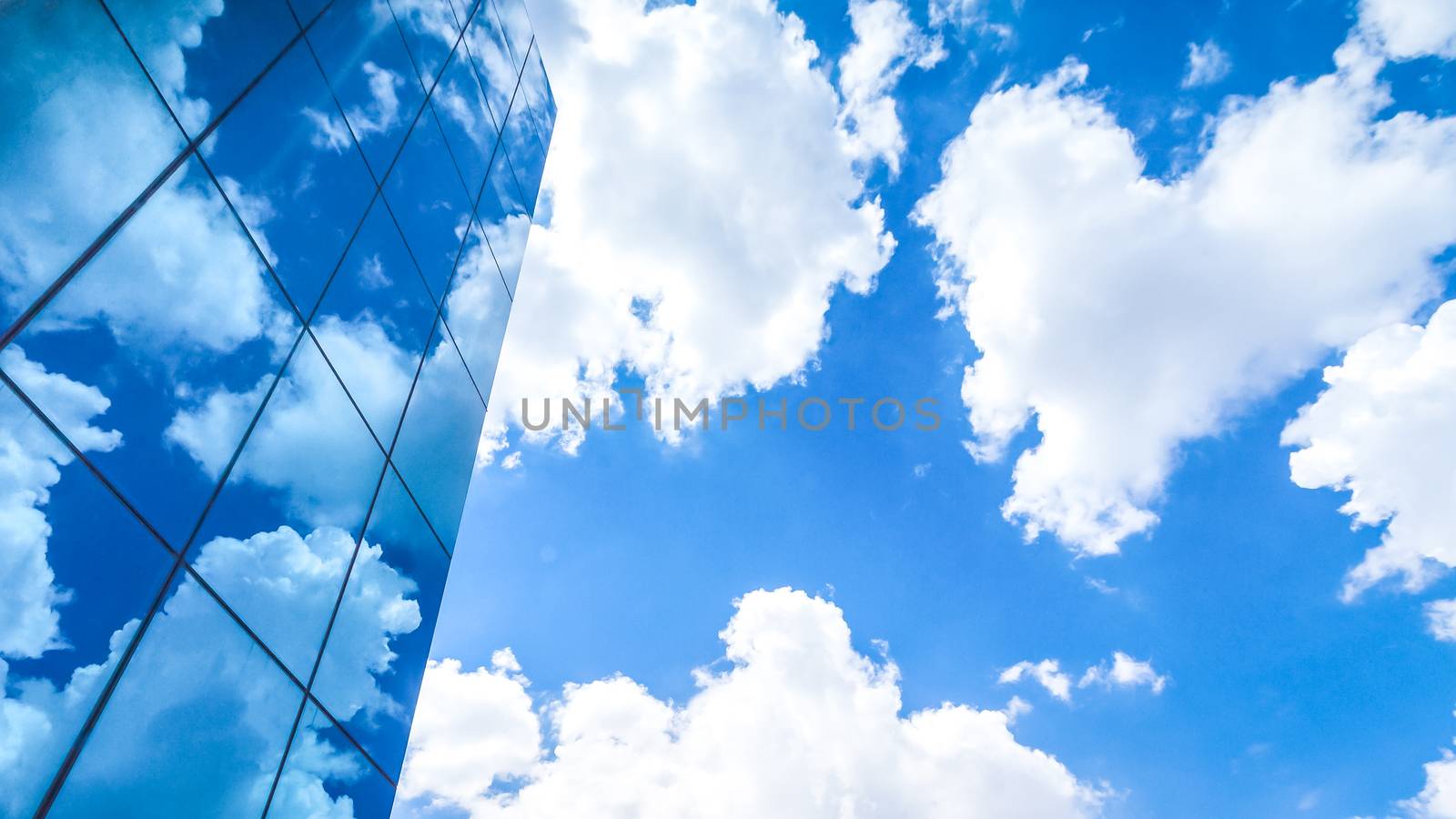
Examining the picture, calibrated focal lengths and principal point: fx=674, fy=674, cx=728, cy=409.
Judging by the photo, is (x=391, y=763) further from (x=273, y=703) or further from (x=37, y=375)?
(x=37, y=375)

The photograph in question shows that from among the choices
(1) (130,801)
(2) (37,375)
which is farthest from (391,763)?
A: (2) (37,375)

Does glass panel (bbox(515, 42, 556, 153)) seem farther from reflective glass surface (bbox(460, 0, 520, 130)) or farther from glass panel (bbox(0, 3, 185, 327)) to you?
glass panel (bbox(0, 3, 185, 327))

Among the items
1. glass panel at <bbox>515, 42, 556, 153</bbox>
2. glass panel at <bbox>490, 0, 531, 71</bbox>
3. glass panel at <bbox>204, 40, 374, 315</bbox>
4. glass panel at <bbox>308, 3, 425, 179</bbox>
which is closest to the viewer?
glass panel at <bbox>204, 40, 374, 315</bbox>

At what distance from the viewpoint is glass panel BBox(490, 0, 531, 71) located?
51.7 feet

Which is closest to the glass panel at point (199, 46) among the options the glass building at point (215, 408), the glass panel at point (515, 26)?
the glass building at point (215, 408)

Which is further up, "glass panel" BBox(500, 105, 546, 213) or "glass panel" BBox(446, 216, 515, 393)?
"glass panel" BBox(500, 105, 546, 213)

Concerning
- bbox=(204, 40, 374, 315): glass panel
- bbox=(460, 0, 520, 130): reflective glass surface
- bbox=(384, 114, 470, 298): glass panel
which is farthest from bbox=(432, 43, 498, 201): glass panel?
bbox=(204, 40, 374, 315): glass panel

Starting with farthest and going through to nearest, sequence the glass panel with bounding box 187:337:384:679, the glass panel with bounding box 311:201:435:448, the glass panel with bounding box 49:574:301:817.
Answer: the glass panel with bounding box 311:201:435:448 < the glass panel with bounding box 187:337:384:679 < the glass panel with bounding box 49:574:301:817

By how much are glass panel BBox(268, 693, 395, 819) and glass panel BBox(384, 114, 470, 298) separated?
6.81 meters

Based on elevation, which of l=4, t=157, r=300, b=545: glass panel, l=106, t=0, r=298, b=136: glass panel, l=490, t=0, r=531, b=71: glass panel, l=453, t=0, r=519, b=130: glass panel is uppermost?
l=490, t=0, r=531, b=71: glass panel

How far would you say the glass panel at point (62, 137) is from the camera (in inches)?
186

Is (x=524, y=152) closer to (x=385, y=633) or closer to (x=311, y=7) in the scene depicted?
(x=311, y=7)

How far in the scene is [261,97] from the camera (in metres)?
7.42

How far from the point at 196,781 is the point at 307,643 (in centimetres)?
189
